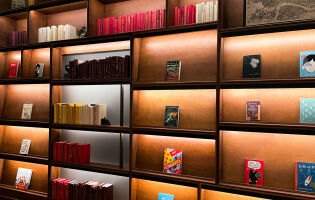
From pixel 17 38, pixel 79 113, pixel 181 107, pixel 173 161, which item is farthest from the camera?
pixel 17 38

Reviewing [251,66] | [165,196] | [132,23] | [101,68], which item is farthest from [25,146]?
[251,66]

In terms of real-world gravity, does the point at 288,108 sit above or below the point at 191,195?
above

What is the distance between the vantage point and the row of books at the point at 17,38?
377cm

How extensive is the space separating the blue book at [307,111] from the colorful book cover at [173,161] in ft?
3.89

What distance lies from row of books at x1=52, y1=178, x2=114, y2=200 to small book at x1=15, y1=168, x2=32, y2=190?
58cm

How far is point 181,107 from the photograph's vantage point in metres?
2.88

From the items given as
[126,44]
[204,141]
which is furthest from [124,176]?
[126,44]

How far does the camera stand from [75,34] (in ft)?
11.3

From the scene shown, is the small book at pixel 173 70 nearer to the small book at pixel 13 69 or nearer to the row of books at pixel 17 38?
the row of books at pixel 17 38

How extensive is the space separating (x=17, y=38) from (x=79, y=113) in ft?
5.27

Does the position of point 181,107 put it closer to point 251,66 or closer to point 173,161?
point 173,161

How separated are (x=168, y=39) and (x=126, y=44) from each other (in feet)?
1.68

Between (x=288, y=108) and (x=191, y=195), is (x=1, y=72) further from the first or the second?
(x=288, y=108)

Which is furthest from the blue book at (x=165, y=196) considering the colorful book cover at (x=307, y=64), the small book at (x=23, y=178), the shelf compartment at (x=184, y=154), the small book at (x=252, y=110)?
the small book at (x=23, y=178)
